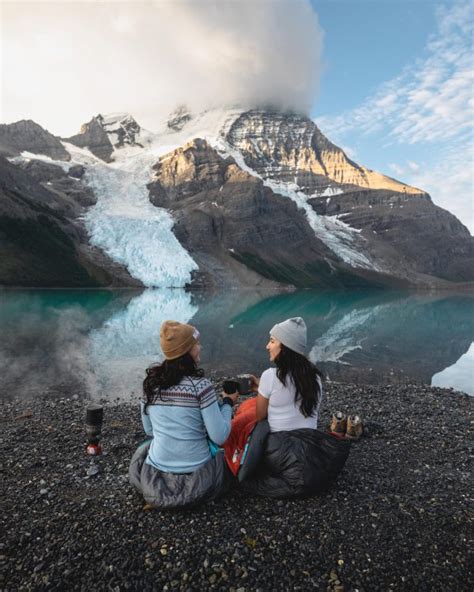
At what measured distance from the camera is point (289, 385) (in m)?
6.53

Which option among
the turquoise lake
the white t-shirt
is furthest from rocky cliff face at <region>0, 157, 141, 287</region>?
the white t-shirt

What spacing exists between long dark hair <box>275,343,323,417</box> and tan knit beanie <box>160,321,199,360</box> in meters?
1.44

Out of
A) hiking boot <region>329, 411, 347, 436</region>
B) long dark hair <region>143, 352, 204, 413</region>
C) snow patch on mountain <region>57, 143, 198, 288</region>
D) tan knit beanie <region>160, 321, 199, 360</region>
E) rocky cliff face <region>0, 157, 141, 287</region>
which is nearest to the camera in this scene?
tan knit beanie <region>160, 321, 199, 360</region>

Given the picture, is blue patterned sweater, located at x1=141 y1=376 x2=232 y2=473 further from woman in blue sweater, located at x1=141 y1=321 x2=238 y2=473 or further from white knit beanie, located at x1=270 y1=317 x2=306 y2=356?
white knit beanie, located at x1=270 y1=317 x2=306 y2=356

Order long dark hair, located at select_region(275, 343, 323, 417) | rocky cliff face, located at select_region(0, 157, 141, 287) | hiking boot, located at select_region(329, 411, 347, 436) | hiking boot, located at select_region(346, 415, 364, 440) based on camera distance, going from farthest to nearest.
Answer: rocky cliff face, located at select_region(0, 157, 141, 287), hiking boot, located at select_region(329, 411, 347, 436), hiking boot, located at select_region(346, 415, 364, 440), long dark hair, located at select_region(275, 343, 323, 417)

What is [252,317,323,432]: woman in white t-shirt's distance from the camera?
21.0 feet

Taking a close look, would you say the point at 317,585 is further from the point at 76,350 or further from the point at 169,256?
the point at 169,256

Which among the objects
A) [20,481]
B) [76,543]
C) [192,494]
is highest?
[192,494]

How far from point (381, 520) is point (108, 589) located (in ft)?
12.4

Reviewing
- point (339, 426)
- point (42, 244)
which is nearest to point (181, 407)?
point (339, 426)

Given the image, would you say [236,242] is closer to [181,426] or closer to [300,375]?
[300,375]

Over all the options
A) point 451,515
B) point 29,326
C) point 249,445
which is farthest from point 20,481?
point 29,326

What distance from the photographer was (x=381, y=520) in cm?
617

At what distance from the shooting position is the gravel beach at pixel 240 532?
16.3ft
